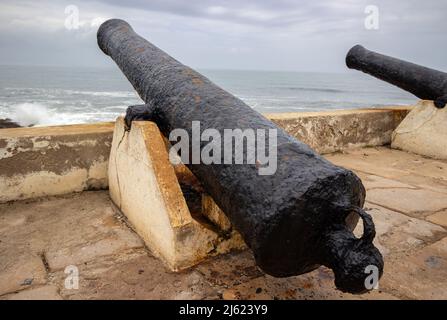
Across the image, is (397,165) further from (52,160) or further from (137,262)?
→ (52,160)

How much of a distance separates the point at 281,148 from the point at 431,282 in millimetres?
1269

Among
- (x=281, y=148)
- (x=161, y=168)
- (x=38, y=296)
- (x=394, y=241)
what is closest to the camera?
(x=281, y=148)

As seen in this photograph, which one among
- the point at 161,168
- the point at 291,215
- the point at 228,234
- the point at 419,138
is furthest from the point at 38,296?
the point at 419,138

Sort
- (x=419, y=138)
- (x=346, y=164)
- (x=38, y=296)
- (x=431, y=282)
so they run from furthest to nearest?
(x=419, y=138) < (x=346, y=164) < (x=431, y=282) < (x=38, y=296)

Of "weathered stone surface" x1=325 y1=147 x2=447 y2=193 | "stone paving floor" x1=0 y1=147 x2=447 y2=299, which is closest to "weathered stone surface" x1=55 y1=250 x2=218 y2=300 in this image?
"stone paving floor" x1=0 y1=147 x2=447 y2=299

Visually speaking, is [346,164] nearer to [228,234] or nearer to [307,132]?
[307,132]

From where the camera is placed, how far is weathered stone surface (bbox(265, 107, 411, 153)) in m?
4.84

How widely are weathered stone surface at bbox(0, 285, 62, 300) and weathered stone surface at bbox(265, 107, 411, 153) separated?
3204 mm

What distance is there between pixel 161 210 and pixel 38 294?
2.48 ft

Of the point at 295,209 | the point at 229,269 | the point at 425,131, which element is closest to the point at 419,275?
the point at 229,269

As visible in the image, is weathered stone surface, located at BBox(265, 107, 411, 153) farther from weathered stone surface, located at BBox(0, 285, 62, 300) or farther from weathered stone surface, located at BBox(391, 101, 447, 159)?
weathered stone surface, located at BBox(0, 285, 62, 300)

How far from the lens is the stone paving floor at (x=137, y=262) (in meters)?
1.93

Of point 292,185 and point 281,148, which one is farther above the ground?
point 281,148
